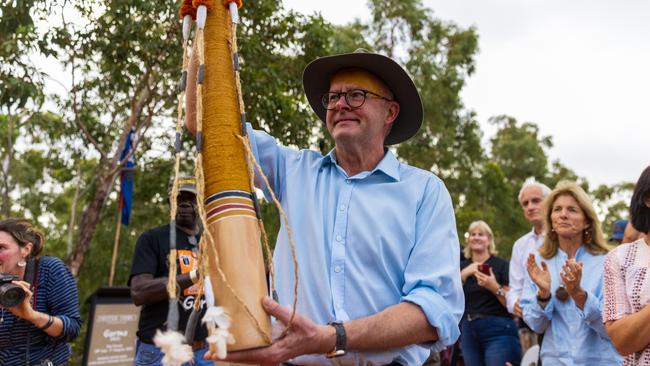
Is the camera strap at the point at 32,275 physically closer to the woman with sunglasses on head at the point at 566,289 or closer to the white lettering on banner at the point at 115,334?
the woman with sunglasses on head at the point at 566,289

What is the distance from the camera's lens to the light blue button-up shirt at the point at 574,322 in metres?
4.18

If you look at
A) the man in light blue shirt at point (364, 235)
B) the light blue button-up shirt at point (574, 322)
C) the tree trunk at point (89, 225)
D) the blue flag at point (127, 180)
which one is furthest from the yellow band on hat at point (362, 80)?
the blue flag at point (127, 180)

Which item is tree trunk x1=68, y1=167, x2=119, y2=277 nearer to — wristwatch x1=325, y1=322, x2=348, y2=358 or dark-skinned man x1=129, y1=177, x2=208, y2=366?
dark-skinned man x1=129, y1=177, x2=208, y2=366

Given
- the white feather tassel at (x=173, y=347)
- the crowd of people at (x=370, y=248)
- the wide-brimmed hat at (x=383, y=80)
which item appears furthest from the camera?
the wide-brimmed hat at (x=383, y=80)

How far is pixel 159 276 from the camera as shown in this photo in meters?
4.95

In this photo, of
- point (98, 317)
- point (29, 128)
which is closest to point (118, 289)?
point (98, 317)

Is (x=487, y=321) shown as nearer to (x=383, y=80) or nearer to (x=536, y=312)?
(x=536, y=312)

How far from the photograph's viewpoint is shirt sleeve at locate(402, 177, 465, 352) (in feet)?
6.99

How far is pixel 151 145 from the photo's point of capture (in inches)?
450

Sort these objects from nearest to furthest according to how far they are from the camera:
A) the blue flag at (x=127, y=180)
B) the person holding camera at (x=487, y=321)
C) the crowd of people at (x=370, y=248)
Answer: the crowd of people at (x=370, y=248), the person holding camera at (x=487, y=321), the blue flag at (x=127, y=180)

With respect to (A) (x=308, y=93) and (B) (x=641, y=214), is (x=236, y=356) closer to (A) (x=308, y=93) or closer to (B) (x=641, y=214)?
(A) (x=308, y=93)

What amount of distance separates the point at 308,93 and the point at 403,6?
18334mm

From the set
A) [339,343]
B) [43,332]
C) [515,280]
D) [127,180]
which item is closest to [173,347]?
[339,343]

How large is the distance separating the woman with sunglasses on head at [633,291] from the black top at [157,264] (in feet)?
9.16
